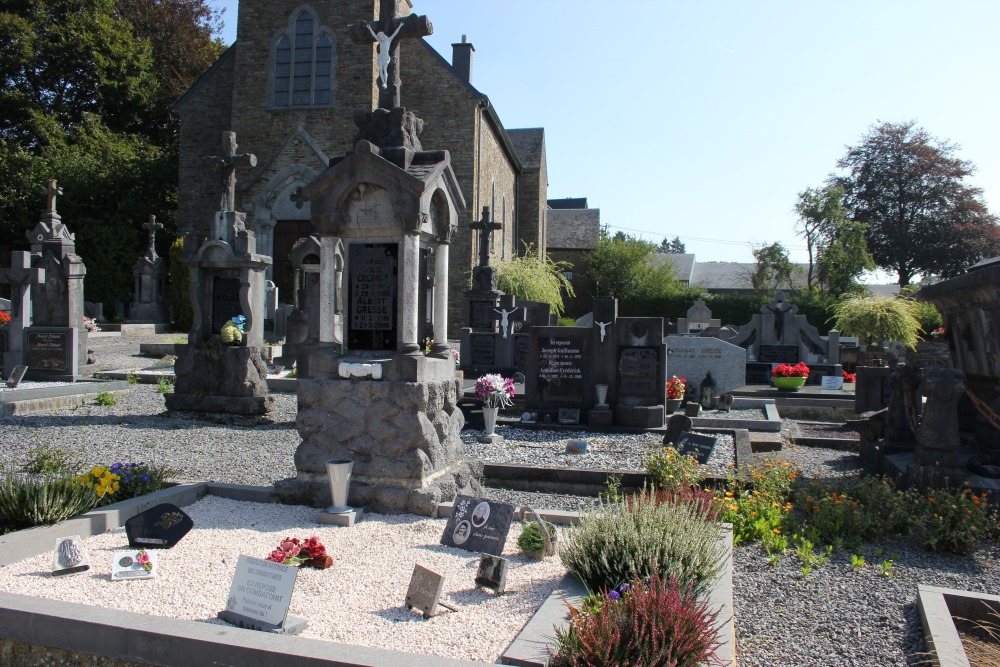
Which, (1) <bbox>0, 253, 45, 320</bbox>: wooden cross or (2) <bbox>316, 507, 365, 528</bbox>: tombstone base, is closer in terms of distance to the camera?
(2) <bbox>316, 507, 365, 528</bbox>: tombstone base

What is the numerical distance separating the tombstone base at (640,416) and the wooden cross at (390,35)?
570cm

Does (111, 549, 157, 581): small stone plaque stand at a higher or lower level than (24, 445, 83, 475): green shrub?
lower

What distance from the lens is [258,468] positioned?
25.3ft

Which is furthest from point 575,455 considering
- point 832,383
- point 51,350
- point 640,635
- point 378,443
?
point 51,350

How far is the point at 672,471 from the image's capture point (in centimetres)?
653

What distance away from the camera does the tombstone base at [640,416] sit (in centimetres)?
1054

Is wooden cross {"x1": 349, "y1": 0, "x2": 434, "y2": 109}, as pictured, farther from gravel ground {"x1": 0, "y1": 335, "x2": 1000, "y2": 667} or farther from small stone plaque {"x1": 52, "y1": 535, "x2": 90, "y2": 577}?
small stone plaque {"x1": 52, "y1": 535, "x2": 90, "y2": 577}

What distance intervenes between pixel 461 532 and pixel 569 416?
239 inches

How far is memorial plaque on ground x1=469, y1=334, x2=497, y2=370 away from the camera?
16.8 metres

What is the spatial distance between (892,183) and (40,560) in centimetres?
4879

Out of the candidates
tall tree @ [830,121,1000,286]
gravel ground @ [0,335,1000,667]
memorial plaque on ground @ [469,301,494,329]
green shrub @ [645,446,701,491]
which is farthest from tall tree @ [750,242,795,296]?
green shrub @ [645,446,701,491]

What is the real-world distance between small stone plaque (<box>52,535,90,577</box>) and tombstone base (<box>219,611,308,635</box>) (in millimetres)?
1170

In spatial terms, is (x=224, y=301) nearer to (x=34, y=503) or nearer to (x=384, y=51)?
(x=384, y=51)

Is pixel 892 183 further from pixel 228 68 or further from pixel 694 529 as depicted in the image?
pixel 694 529
